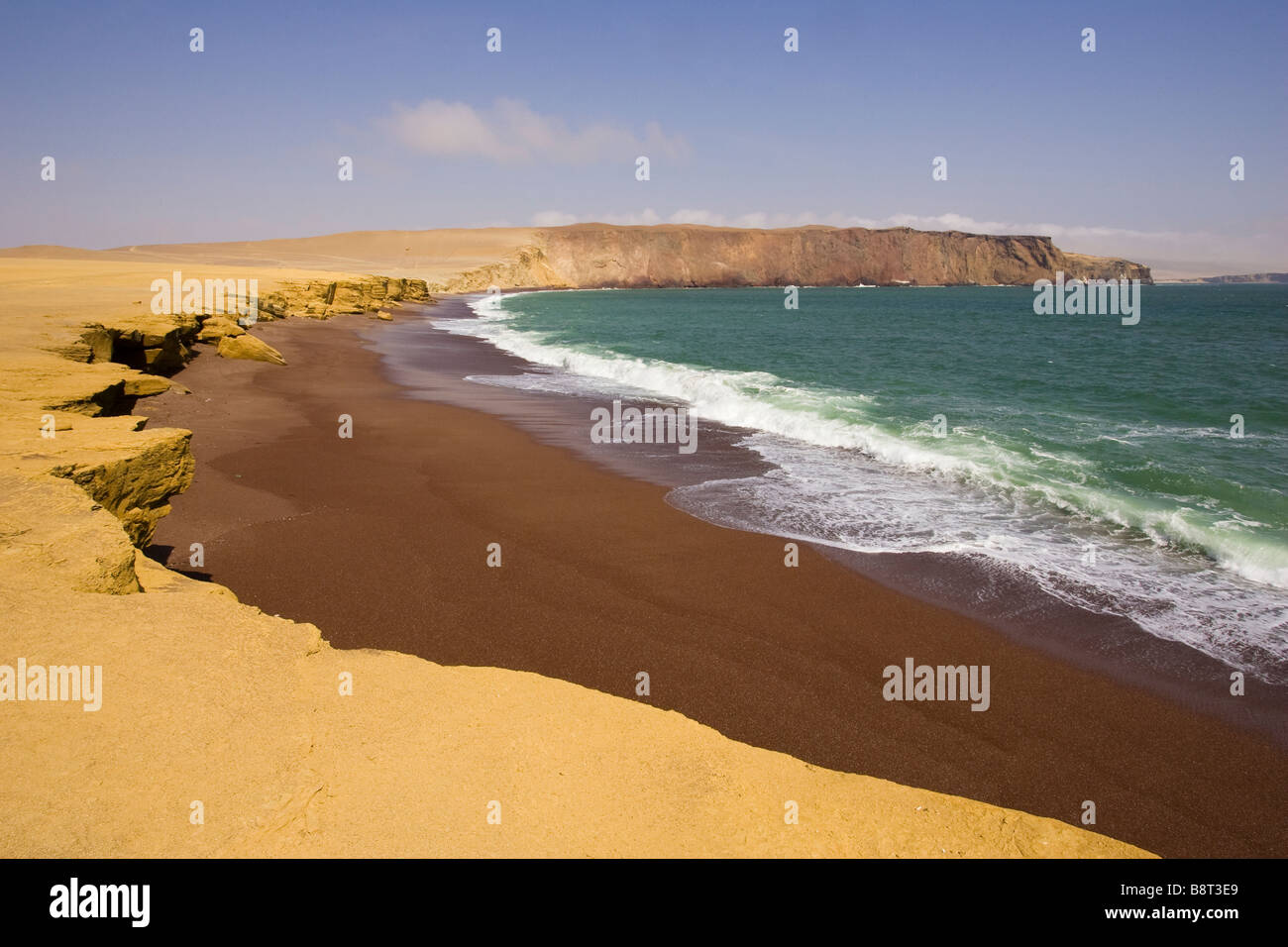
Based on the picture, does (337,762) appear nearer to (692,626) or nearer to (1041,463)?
(692,626)

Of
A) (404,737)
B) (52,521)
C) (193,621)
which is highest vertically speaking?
(52,521)

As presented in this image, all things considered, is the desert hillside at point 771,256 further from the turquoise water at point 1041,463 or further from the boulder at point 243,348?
the boulder at point 243,348

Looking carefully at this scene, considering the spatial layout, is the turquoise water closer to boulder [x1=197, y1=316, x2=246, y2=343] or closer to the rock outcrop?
boulder [x1=197, y1=316, x2=246, y2=343]

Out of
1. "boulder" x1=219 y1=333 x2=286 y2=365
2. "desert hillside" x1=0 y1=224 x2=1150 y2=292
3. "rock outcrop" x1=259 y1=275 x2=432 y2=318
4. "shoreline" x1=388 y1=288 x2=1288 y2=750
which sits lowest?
"shoreline" x1=388 y1=288 x2=1288 y2=750

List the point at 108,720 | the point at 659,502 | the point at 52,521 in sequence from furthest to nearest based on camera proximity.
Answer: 1. the point at 659,502
2. the point at 52,521
3. the point at 108,720

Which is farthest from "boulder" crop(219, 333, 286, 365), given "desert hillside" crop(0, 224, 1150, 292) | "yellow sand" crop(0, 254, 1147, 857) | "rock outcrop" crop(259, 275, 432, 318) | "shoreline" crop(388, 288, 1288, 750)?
"desert hillside" crop(0, 224, 1150, 292)
